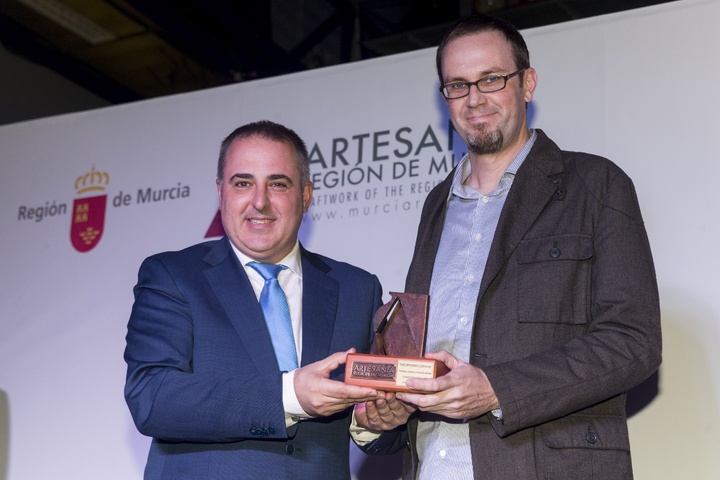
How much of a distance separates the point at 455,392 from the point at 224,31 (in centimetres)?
476

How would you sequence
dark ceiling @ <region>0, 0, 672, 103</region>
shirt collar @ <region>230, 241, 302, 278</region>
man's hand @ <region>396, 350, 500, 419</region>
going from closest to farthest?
man's hand @ <region>396, 350, 500, 419</region> < shirt collar @ <region>230, 241, 302, 278</region> < dark ceiling @ <region>0, 0, 672, 103</region>

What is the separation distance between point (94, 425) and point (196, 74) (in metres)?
3.72

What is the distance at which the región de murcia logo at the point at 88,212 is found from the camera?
15.5 feet

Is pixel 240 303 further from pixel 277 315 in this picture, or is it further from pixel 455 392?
pixel 455 392

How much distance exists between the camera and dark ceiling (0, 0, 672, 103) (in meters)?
6.03

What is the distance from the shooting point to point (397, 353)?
2516 mm

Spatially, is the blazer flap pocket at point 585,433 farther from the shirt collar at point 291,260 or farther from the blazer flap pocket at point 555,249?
the shirt collar at point 291,260

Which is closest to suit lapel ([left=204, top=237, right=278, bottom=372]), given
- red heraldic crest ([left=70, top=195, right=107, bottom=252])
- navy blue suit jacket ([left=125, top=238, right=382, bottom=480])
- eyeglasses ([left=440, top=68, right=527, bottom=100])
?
navy blue suit jacket ([left=125, top=238, right=382, bottom=480])

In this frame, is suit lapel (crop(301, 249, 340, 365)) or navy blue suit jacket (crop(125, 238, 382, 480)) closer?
navy blue suit jacket (crop(125, 238, 382, 480))

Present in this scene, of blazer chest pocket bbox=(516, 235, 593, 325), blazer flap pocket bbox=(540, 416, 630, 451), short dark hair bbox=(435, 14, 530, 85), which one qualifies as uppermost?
short dark hair bbox=(435, 14, 530, 85)

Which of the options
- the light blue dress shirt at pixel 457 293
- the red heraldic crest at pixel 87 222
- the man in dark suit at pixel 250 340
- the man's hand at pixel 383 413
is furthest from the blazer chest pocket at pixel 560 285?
the red heraldic crest at pixel 87 222

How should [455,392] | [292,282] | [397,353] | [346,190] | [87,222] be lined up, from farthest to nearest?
[87,222] < [346,190] < [292,282] < [397,353] < [455,392]

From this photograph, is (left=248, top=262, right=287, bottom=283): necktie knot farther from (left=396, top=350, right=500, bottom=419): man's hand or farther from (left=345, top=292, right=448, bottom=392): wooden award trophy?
(left=396, top=350, right=500, bottom=419): man's hand

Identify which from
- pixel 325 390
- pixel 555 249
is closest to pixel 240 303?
pixel 325 390
